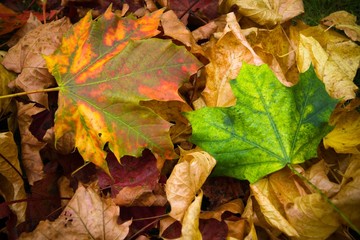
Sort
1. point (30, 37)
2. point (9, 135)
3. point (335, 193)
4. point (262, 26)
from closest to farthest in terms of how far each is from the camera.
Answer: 1. point (335, 193)
2. point (9, 135)
3. point (30, 37)
4. point (262, 26)

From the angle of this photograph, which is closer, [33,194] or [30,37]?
[33,194]

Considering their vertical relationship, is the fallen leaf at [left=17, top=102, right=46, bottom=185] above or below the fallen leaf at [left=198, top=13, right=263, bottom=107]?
below

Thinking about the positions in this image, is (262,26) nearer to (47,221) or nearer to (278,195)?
(278,195)

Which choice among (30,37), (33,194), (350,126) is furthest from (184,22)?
(33,194)

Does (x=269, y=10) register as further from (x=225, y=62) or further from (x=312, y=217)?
(x=312, y=217)

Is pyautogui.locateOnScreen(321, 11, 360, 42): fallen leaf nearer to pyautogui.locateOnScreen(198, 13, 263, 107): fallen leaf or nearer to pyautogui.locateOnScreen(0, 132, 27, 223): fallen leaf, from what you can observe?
pyautogui.locateOnScreen(198, 13, 263, 107): fallen leaf

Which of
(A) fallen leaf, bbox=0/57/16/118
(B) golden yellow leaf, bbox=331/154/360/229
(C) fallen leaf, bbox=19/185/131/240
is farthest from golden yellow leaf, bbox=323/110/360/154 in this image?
(A) fallen leaf, bbox=0/57/16/118

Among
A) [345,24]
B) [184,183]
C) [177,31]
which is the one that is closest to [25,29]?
[177,31]
